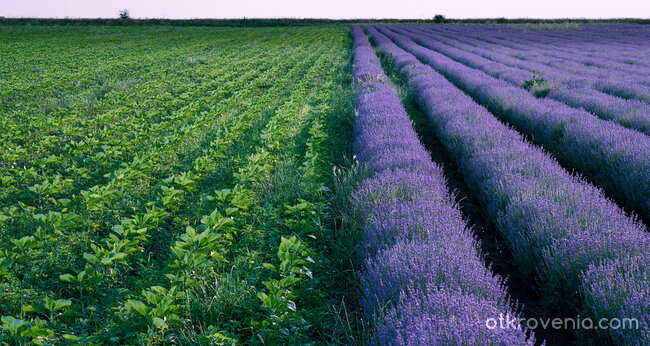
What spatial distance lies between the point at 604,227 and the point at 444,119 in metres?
3.96

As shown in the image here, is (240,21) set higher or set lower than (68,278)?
higher

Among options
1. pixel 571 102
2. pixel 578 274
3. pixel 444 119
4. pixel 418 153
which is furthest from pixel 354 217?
pixel 571 102

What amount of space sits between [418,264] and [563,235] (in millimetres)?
1174

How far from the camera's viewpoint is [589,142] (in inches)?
196

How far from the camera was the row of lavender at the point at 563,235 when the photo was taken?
2.16 m

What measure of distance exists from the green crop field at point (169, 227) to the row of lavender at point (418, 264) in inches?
15.8

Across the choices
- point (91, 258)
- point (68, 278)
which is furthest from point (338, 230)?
point (68, 278)

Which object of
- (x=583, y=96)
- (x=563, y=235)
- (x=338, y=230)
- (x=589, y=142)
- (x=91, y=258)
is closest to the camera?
(x=91, y=258)

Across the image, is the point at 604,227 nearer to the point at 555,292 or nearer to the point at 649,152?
the point at 555,292

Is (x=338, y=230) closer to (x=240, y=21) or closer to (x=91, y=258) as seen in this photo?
(x=91, y=258)

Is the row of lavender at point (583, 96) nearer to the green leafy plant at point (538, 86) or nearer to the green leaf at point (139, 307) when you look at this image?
the green leafy plant at point (538, 86)

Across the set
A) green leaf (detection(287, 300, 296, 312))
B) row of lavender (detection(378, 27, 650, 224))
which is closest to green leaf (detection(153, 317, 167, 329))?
green leaf (detection(287, 300, 296, 312))

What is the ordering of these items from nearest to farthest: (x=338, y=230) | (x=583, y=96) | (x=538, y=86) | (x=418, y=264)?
(x=418, y=264), (x=338, y=230), (x=583, y=96), (x=538, y=86)

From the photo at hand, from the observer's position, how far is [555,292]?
2676 mm
